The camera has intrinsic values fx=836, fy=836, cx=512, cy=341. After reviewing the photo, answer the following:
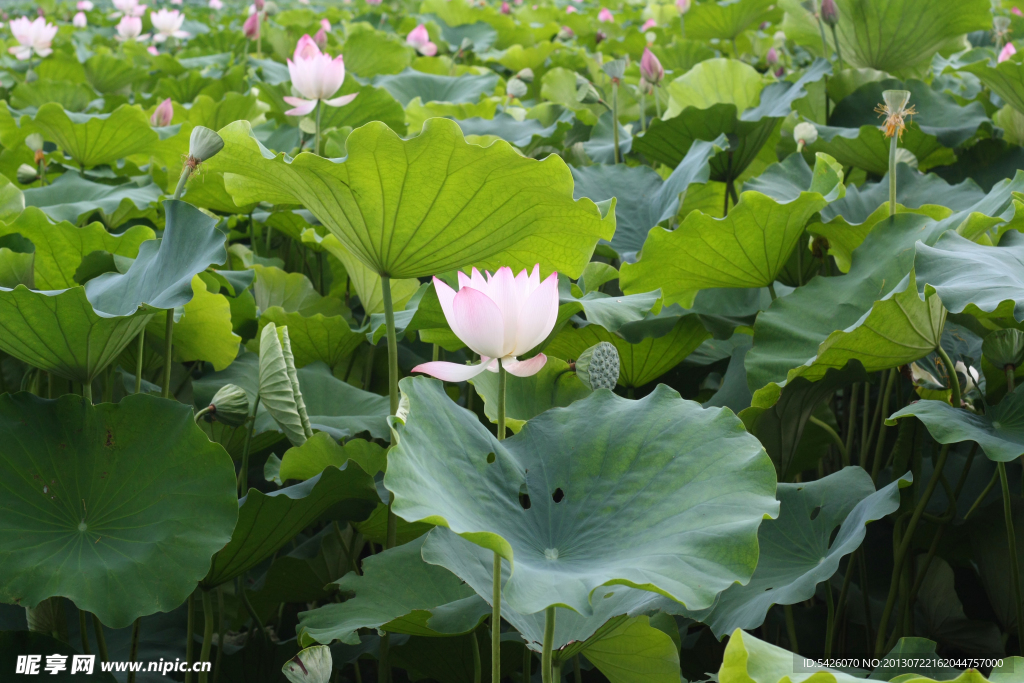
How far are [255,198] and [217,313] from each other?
20cm

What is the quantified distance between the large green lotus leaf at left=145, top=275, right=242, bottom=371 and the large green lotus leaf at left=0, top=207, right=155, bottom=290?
0.13 meters

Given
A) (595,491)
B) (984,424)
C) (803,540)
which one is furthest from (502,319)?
(984,424)

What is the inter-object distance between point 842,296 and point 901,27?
1.08m

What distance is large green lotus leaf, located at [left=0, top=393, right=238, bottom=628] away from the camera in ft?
2.78

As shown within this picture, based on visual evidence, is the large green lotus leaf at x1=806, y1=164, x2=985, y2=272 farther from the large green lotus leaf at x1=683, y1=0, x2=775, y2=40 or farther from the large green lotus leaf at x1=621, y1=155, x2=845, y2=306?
the large green lotus leaf at x1=683, y1=0, x2=775, y2=40

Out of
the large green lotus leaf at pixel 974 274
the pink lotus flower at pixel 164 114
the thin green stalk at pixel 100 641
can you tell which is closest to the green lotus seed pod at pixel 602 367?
the large green lotus leaf at pixel 974 274

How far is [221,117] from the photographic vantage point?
7.06 ft

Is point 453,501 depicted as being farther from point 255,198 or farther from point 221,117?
point 221,117

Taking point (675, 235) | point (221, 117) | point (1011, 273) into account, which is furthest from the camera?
point (221, 117)

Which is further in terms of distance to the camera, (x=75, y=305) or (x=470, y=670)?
(x=470, y=670)

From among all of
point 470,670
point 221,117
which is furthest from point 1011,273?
point 221,117

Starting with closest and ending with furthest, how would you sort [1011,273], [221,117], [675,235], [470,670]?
[1011,273]
[470,670]
[675,235]
[221,117]

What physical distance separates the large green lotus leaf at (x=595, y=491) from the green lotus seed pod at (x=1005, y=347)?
360 mm

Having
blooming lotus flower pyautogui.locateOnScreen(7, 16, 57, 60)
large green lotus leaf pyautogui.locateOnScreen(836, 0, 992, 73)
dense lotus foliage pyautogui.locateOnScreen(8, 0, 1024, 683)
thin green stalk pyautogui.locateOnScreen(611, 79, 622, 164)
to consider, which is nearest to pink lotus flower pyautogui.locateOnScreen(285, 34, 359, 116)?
dense lotus foliage pyautogui.locateOnScreen(8, 0, 1024, 683)
